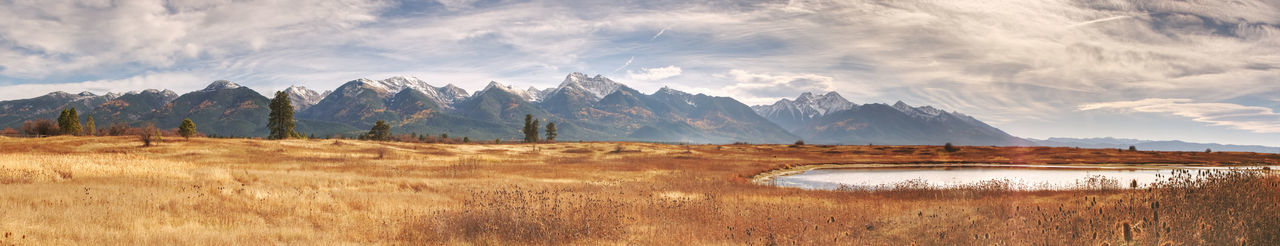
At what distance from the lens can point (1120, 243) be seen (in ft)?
26.9

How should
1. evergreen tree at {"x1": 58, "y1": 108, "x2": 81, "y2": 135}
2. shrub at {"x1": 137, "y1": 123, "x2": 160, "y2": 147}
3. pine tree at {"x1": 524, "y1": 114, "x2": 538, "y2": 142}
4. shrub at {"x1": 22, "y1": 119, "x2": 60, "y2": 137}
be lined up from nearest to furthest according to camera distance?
shrub at {"x1": 137, "y1": 123, "x2": 160, "y2": 147}, shrub at {"x1": 22, "y1": 119, "x2": 60, "y2": 137}, evergreen tree at {"x1": 58, "y1": 108, "x2": 81, "y2": 135}, pine tree at {"x1": 524, "y1": 114, "x2": 538, "y2": 142}

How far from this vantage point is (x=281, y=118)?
108 m

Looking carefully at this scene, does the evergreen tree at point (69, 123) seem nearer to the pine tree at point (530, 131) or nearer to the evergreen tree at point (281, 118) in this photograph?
the evergreen tree at point (281, 118)

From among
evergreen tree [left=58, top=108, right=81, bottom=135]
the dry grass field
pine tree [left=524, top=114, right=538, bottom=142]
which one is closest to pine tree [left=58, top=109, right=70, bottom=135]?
evergreen tree [left=58, top=108, right=81, bottom=135]

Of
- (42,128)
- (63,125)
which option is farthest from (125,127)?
(42,128)

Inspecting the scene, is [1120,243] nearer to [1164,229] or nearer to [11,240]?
[1164,229]

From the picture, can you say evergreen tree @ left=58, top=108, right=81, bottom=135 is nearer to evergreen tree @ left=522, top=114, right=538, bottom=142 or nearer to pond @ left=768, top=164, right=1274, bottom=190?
evergreen tree @ left=522, top=114, right=538, bottom=142

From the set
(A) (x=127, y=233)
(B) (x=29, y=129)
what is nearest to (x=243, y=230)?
(A) (x=127, y=233)

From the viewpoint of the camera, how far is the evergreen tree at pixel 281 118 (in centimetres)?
10812

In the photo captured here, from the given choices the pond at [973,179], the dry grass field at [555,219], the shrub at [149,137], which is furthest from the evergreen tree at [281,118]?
the pond at [973,179]

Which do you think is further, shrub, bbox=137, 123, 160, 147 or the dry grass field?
shrub, bbox=137, 123, 160, 147

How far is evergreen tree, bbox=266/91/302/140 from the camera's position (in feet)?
355

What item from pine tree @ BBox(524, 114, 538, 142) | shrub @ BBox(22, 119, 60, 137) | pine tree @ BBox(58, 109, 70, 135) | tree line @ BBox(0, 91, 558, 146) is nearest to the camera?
tree line @ BBox(0, 91, 558, 146)

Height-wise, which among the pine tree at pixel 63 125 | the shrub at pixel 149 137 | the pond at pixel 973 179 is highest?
the pine tree at pixel 63 125
